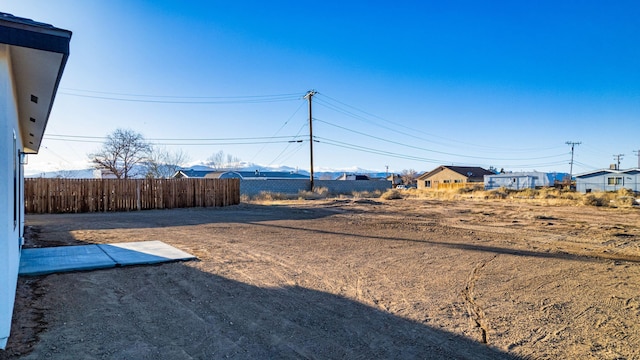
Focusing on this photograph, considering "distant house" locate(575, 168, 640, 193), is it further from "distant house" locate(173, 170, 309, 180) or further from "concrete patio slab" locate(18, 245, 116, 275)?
"concrete patio slab" locate(18, 245, 116, 275)

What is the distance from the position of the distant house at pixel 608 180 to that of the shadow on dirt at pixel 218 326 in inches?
2058

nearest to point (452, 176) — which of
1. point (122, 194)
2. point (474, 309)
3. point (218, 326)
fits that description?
point (122, 194)

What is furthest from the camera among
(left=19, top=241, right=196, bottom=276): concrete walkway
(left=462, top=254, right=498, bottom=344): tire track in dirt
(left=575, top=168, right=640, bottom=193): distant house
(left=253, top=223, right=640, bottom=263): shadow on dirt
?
(left=575, top=168, right=640, bottom=193): distant house

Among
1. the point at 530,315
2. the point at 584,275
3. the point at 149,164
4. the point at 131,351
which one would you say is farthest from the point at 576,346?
the point at 149,164

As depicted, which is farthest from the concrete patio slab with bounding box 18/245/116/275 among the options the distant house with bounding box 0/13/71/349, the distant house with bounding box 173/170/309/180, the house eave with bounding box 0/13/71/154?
the distant house with bounding box 173/170/309/180

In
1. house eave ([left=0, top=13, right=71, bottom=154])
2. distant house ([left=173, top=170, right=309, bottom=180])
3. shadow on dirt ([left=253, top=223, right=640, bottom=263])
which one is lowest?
shadow on dirt ([left=253, top=223, right=640, bottom=263])

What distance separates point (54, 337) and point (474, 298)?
5.11 m

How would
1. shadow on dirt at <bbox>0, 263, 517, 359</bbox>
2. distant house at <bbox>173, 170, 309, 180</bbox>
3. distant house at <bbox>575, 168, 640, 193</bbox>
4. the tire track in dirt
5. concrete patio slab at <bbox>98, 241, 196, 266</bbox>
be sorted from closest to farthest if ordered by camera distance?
shadow on dirt at <bbox>0, 263, 517, 359</bbox>, the tire track in dirt, concrete patio slab at <bbox>98, 241, 196, 266</bbox>, distant house at <bbox>575, 168, 640, 193</bbox>, distant house at <bbox>173, 170, 309, 180</bbox>

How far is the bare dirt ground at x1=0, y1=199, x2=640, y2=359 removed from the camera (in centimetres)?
370

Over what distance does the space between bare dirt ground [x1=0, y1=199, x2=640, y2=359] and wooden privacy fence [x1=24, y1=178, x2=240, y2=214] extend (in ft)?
36.4

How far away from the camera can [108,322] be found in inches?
164

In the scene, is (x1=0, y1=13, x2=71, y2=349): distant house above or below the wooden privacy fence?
above

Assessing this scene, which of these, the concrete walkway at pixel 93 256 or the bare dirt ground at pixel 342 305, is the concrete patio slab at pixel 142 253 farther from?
the bare dirt ground at pixel 342 305

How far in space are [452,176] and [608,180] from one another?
27.0 metres
